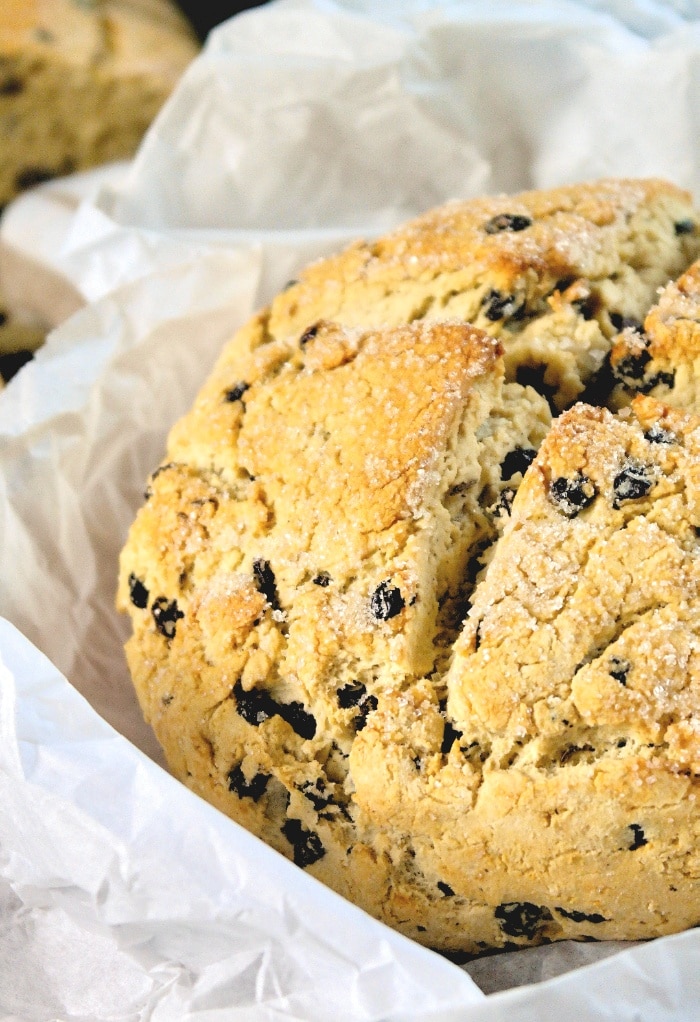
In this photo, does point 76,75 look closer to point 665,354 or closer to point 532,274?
point 532,274

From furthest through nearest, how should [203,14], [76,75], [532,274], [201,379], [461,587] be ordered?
1. [203,14]
2. [76,75]
3. [201,379]
4. [532,274]
5. [461,587]

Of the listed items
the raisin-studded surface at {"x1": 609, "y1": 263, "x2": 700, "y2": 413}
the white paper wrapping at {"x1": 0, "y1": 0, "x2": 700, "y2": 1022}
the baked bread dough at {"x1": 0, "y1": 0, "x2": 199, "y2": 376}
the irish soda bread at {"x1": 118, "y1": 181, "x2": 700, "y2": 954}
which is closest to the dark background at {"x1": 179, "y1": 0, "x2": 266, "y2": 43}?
the baked bread dough at {"x1": 0, "y1": 0, "x2": 199, "y2": 376}

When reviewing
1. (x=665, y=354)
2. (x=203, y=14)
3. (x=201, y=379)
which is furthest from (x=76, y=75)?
(x=665, y=354)

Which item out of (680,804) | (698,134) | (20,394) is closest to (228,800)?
(680,804)

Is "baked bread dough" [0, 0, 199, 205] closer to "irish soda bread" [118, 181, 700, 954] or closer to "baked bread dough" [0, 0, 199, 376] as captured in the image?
"baked bread dough" [0, 0, 199, 376]

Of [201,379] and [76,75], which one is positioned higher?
[76,75]

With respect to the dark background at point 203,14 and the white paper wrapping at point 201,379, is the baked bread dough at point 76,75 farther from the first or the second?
the white paper wrapping at point 201,379

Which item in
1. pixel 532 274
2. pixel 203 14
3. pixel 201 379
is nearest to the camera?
pixel 532 274
